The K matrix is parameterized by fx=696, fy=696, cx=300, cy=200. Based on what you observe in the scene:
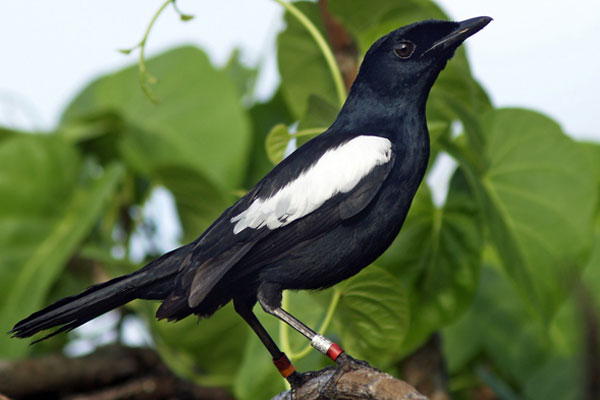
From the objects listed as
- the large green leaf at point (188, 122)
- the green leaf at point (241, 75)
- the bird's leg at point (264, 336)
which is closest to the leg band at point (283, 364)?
the bird's leg at point (264, 336)

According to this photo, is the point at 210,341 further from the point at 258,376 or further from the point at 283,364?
the point at 283,364

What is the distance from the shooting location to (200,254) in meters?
0.61

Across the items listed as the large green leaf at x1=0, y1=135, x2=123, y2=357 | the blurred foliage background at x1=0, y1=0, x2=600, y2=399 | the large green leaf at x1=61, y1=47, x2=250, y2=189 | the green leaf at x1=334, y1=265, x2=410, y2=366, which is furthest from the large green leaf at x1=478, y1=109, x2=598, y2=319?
the large green leaf at x1=0, y1=135, x2=123, y2=357

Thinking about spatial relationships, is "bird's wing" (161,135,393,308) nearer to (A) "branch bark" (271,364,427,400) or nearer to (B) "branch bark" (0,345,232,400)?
(A) "branch bark" (271,364,427,400)

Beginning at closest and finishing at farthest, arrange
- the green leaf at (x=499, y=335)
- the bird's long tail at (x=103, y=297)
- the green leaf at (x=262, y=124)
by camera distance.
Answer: the bird's long tail at (x=103, y=297) → the green leaf at (x=499, y=335) → the green leaf at (x=262, y=124)

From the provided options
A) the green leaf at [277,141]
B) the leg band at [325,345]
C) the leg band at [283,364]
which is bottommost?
the leg band at [283,364]

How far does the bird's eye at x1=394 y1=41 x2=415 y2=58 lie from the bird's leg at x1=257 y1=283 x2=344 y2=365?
9.7 inches

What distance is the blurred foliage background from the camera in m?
1.00

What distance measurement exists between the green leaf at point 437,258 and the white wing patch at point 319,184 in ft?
1.31

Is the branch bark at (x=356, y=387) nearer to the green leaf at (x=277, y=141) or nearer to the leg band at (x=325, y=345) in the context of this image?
the leg band at (x=325, y=345)

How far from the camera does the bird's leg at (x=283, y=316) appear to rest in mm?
612

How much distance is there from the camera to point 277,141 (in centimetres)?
78

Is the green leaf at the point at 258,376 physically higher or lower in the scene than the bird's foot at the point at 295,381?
lower

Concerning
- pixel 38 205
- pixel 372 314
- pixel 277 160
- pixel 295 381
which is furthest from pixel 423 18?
pixel 38 205
